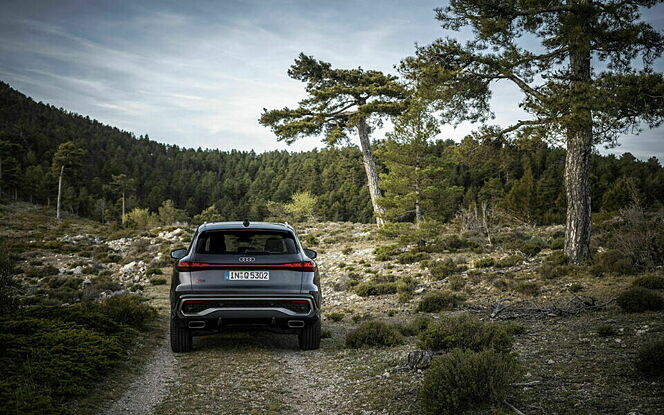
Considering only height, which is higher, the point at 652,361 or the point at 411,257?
the point at 652,361

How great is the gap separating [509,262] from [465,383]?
1237 centimetres

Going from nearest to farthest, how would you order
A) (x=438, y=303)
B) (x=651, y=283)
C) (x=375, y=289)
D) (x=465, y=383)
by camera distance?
(x=465, y=383) < (x=651, y=283) < (x=438, y=303) < (x=375, y=289)

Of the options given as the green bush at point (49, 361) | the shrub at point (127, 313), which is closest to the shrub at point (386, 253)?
the shrub at point (127, 313)

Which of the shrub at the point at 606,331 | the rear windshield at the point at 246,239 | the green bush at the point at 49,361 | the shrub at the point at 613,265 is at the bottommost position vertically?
the green bush at the point at 49,361

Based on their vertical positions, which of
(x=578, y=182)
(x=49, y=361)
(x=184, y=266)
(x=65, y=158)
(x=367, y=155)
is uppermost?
(x=65, y=158)

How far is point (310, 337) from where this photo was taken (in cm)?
659

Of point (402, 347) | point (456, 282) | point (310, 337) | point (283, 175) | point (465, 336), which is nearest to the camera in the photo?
point (465, 336)

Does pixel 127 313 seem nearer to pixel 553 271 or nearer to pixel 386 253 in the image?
pixel 553 271

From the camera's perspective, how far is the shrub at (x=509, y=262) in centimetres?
1496

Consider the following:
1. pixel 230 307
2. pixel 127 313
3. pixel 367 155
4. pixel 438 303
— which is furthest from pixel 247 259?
pixel 367 155

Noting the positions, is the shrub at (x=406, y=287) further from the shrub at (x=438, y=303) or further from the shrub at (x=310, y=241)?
the shrub at (x=310, y=241)

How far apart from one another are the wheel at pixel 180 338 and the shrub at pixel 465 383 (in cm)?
357

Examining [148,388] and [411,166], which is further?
[411,166]

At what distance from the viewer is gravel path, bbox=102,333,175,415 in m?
4.18
